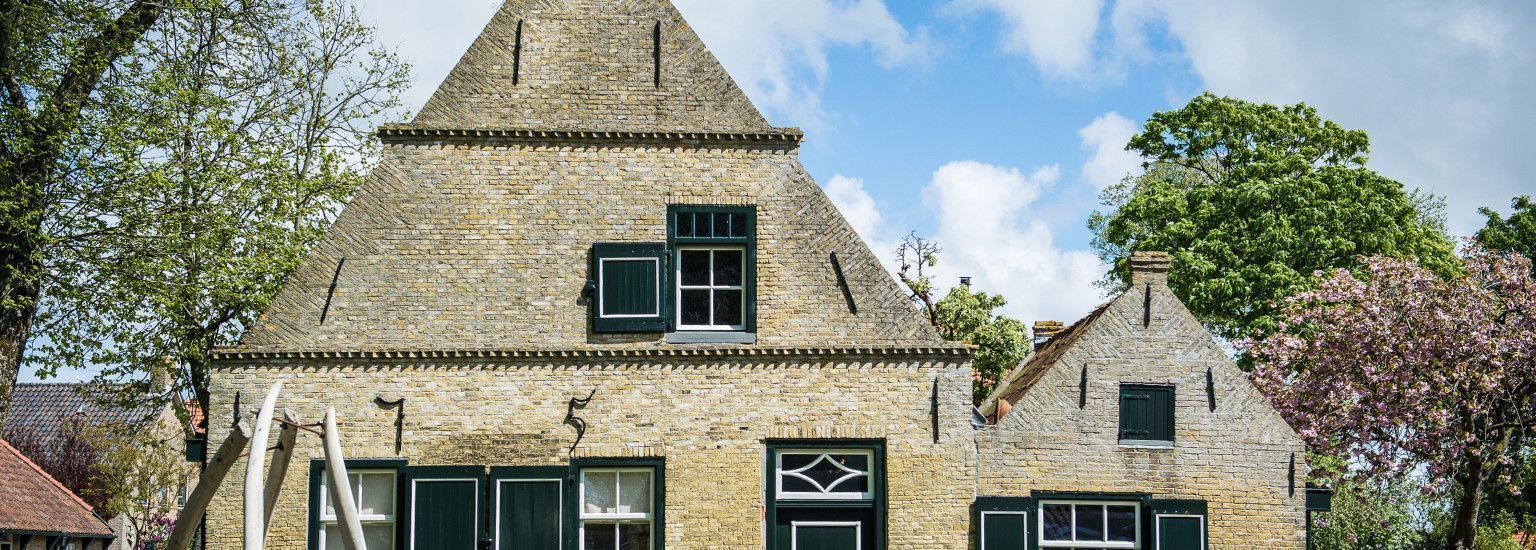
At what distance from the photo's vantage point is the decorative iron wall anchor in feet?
48.2

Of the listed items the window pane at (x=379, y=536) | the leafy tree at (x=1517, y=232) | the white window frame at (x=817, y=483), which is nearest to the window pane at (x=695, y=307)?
the white window frame at (x=817, y=483)

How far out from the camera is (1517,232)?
33594mm

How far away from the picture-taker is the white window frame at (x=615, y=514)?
48.1 feet

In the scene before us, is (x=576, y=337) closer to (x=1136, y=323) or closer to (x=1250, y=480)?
(x=1136, y=323)

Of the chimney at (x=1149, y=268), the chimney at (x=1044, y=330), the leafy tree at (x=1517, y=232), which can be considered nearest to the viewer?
the chimney at (x=1149, y=268)

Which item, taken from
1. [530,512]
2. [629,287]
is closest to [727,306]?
[629,287]

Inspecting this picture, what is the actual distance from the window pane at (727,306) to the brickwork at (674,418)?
485 millimetres

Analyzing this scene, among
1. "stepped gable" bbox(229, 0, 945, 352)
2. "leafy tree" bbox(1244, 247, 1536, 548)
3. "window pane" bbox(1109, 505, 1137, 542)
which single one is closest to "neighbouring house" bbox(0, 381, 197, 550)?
"stepped gable" bbox(229, 0, 945, 352)

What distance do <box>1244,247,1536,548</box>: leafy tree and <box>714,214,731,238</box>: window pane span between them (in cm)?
1135

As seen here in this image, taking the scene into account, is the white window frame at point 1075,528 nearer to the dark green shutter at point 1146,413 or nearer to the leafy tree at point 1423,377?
the dark green shutter at point 1146,413

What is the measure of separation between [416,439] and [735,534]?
3.36 metres

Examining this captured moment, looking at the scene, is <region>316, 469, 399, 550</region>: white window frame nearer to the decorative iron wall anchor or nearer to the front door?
the decorative iron wall anchor

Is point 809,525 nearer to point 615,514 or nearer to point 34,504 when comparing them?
point 615,514

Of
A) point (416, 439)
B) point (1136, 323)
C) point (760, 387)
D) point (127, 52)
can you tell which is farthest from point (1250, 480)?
point (127, 52)
